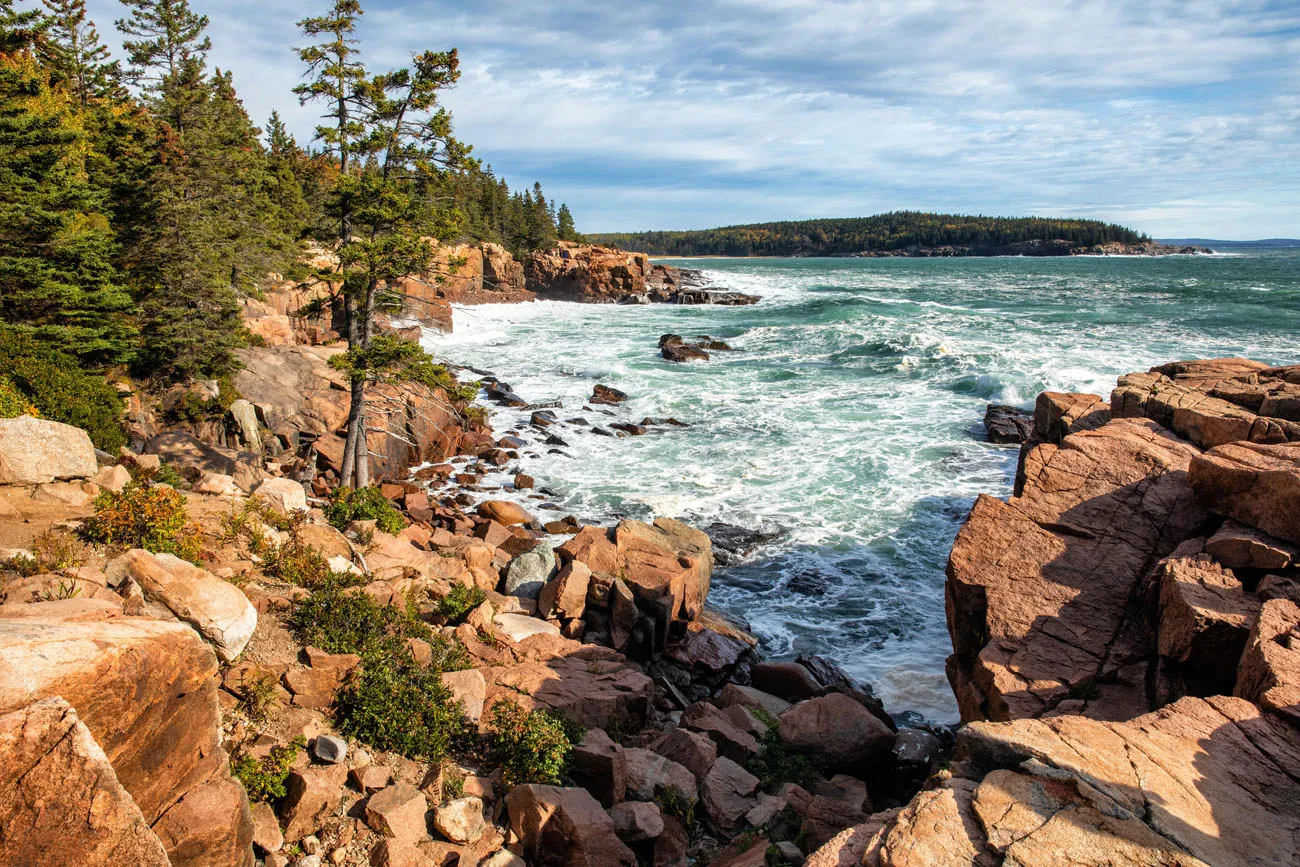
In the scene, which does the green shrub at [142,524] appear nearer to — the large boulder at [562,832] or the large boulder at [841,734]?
the large boulder at [562,832]

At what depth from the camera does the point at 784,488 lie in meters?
20.6

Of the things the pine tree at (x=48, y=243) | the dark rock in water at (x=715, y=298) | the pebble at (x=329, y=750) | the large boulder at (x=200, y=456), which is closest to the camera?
the pebble at (x=329, y=750)

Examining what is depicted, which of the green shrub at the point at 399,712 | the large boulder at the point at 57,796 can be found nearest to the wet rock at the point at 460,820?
the green shrub at the point at 399,712

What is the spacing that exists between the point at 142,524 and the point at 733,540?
478 inches

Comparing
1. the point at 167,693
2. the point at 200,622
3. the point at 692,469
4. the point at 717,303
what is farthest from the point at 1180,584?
the point at 717,303

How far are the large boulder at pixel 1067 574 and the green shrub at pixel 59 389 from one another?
53.6ft

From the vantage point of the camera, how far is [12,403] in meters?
11.8

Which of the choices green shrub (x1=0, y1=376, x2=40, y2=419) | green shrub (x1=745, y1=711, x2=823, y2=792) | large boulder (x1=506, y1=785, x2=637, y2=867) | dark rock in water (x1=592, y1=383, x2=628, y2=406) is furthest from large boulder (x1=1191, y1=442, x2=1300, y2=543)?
dark rock in water (x1=592, y1=383, x2=628, y2=406)

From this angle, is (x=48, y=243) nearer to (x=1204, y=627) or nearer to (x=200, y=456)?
(x=200, y=456)

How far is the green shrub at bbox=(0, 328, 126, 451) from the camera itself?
13.6 m

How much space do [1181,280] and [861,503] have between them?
316 feet

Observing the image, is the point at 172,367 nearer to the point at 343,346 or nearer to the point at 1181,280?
the point at 343,346

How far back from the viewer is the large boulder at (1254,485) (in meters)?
8.31

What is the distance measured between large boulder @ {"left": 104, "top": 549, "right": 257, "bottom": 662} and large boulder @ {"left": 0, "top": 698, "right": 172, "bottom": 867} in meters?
3.30
